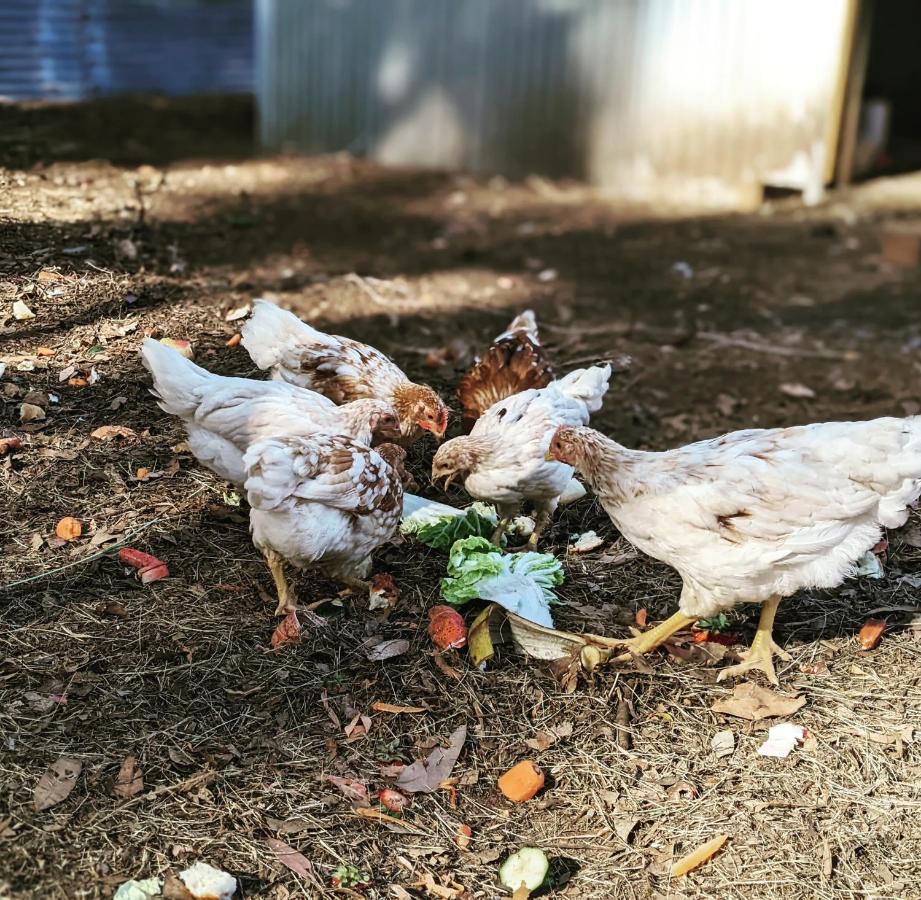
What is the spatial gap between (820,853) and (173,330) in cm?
421

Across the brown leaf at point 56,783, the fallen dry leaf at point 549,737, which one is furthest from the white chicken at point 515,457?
the brown leaf at point 56,783

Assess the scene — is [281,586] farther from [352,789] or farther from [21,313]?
[21,313]

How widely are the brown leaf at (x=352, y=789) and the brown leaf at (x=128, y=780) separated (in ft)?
2.01

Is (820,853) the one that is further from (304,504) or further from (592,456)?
(304,504)

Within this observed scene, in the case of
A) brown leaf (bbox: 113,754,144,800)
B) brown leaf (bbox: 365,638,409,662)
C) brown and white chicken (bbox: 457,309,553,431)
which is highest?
brown and white chicken (bbox: 457,309,553,431)

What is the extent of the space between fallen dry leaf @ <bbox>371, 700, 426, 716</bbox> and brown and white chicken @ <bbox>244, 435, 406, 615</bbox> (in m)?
0.60

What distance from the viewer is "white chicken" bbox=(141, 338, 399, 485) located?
13.8 feet

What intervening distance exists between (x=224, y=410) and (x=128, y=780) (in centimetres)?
155

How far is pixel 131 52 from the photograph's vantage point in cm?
1285

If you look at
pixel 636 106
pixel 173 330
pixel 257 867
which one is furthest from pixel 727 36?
pixel 257 867

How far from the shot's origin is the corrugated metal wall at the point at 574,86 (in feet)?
34.0

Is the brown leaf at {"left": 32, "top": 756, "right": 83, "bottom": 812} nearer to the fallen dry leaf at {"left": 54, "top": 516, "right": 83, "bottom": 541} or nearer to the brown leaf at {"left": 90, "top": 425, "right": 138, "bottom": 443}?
the fallen dry leaf at {"left": 54, "top": 516, "right": 83, "bottom": 541}

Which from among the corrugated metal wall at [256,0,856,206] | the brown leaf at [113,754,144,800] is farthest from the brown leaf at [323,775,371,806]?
the corrugated metal wall at [256,0,856,206]

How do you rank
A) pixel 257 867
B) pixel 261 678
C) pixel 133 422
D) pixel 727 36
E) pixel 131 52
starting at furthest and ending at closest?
1. pixel 131 52
2. pixel 727 36
3. pixel 133 422
4. pixel 261 678
5. pixel 257 867
